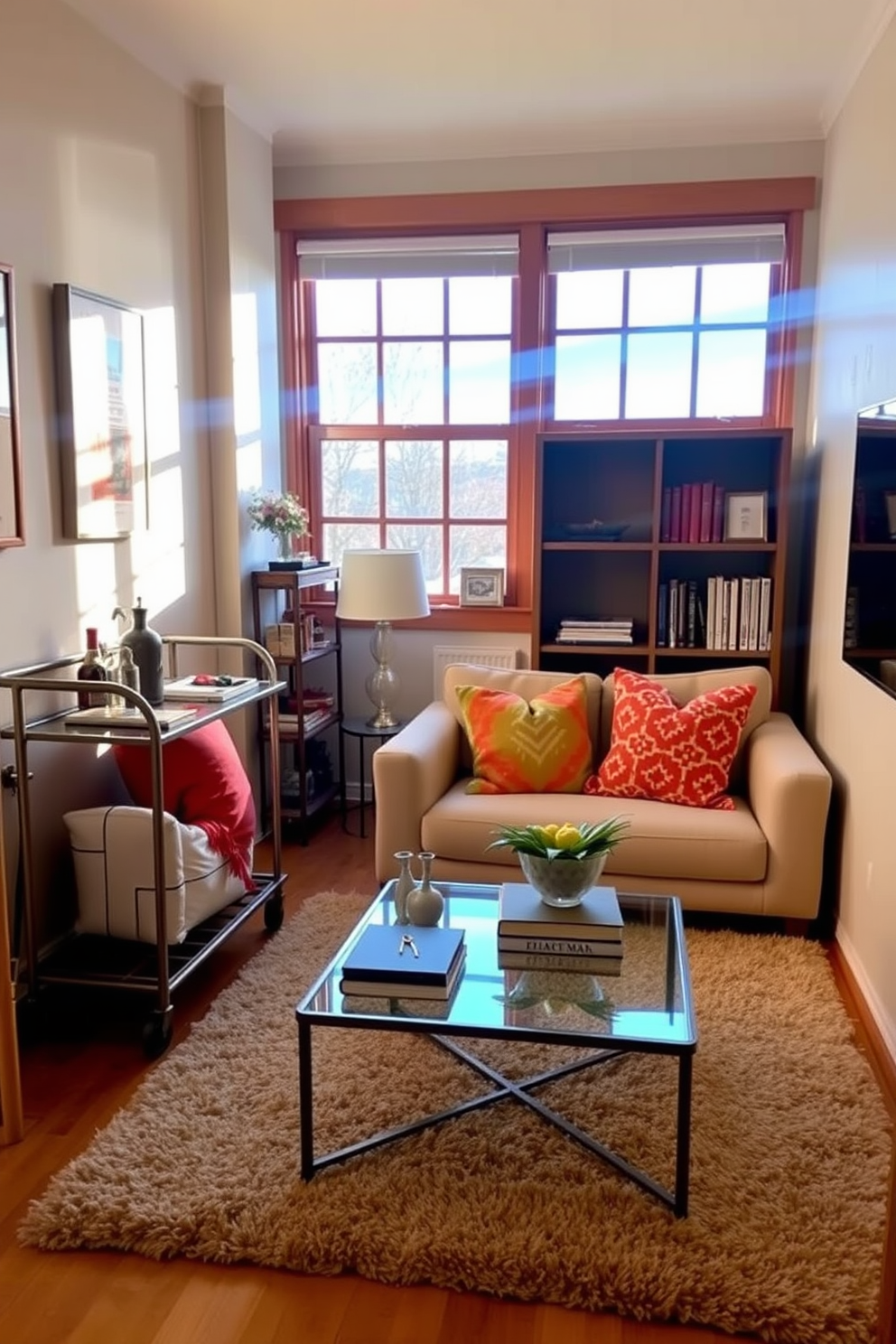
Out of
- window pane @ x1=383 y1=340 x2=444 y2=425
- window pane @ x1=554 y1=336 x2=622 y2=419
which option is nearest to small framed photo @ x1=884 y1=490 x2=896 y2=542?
window pane @ x1=554 y1=336 x2=622 y2=419

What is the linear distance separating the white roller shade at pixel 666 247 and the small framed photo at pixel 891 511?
2.05 meters

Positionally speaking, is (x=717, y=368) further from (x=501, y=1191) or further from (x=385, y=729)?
(x=501, y=1191)

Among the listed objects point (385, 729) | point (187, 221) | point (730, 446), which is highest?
point (187, 221)

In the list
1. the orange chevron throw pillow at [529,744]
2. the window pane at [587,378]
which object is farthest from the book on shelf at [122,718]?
the window pane at [587,378]

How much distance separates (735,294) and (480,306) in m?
1.04

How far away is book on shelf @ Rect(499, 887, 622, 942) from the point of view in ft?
Answer: 7.16

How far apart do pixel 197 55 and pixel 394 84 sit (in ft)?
2.20

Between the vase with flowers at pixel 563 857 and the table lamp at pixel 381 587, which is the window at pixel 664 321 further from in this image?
the vase with flowers at pixel 563 857

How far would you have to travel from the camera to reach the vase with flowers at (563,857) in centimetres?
221

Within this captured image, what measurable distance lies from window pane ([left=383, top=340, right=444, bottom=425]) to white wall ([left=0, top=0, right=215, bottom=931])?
94cm

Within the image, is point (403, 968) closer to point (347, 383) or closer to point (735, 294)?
point (347, 383)

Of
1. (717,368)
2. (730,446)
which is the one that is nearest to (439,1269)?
(730,446)

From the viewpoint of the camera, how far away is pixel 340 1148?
6.84 feet

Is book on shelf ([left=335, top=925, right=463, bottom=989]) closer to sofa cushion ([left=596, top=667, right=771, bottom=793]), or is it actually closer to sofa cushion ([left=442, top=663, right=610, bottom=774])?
sofa cushion ([left=442, top=663, right=610, bottom=774])
